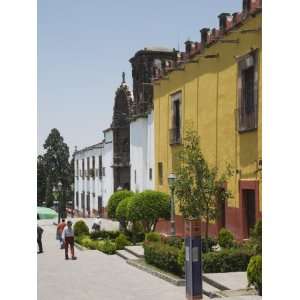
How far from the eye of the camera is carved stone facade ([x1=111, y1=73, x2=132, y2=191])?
2230 centimetres

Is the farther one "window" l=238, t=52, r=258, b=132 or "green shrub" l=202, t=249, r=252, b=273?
"window" l=238, t=52, r=258, b=132

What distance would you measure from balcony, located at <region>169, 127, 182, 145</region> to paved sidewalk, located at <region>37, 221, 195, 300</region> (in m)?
2.89

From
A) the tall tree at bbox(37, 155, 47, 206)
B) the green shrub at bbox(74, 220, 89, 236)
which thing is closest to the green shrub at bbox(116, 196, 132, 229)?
the green shrub at bbox(74, 220, 89, 236)

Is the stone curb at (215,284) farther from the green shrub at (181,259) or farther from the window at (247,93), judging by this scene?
the window at (247,93)

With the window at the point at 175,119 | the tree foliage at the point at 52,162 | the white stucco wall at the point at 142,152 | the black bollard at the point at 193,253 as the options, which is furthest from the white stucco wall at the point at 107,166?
the black bollard at the point at 193,253

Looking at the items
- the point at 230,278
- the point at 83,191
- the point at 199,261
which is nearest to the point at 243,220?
the point at 230,278

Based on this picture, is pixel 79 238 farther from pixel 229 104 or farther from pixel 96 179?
pixel 96 179

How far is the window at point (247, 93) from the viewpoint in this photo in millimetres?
11047

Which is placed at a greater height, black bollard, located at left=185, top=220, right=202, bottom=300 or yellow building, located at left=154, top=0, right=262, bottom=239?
yellow building, located at left=154, top=0, right=262, bottom=239

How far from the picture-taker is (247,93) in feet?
37.6

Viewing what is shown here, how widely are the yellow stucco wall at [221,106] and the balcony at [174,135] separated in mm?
175

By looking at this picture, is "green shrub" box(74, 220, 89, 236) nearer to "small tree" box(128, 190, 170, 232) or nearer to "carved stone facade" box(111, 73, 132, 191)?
"small tree" box(128, 190, 170, 232)
